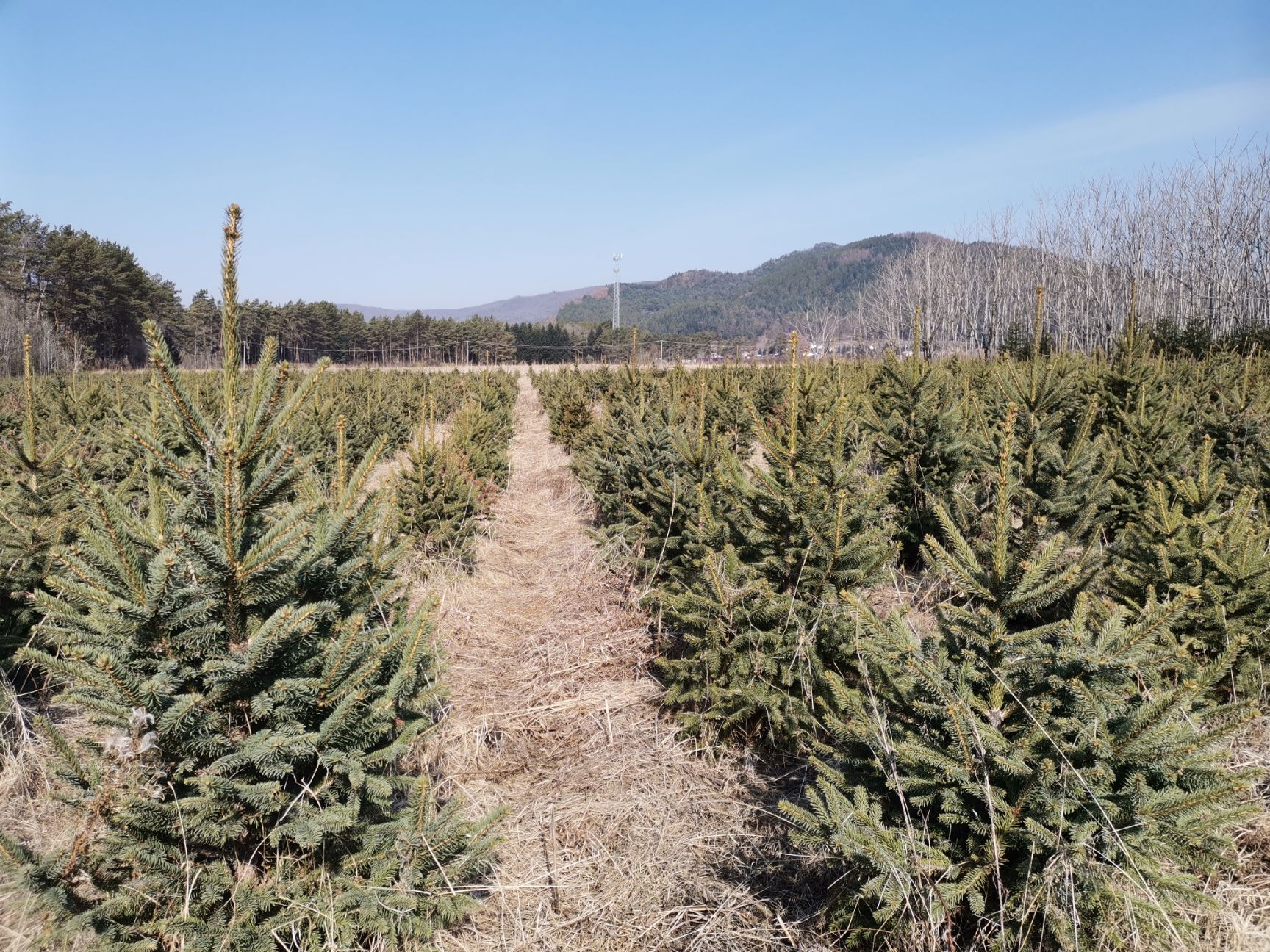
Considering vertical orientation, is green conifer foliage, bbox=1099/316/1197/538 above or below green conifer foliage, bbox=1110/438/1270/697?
above

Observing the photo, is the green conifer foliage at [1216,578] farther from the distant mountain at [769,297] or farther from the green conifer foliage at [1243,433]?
the distant mountain at [769,297]

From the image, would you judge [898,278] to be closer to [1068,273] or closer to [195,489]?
[1068,273]

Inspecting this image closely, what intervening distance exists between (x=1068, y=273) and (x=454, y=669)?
4760cm

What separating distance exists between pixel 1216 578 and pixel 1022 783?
2204 mm

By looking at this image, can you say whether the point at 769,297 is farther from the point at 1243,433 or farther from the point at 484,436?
the point at 1243,433

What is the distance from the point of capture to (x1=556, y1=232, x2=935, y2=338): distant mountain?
137125 mm

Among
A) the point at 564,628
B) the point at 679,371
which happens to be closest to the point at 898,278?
the point at 679,371

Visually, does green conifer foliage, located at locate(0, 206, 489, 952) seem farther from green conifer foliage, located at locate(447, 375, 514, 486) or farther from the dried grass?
green conifer foliage, located at locate(447, 375, 514, 486)

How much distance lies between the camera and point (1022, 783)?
7.03ft

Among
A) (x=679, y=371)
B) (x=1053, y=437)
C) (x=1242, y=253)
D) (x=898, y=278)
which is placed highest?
(x=898, y=278)

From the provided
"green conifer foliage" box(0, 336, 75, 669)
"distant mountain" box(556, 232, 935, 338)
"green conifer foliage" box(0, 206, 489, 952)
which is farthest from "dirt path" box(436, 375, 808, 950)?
"distant mountain" box(556, 232, 935, 338)

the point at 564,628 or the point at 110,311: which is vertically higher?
the point at 110,311

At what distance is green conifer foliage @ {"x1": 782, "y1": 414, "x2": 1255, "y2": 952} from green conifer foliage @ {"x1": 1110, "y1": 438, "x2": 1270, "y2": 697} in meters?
1.13

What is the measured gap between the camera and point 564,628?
19.2ft
